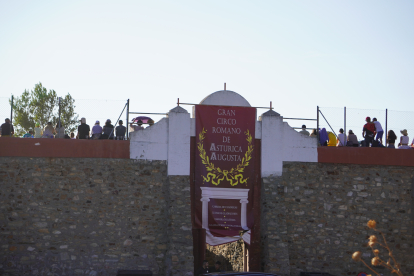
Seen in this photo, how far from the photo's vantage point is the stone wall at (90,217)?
518 inches

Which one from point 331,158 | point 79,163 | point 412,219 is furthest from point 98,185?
point 412,219

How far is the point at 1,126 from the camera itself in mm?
14641

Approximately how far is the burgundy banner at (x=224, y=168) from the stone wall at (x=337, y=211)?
29.6 inches

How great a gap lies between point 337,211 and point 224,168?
3958mm

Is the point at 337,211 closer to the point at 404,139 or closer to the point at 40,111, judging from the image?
the point at 404,139

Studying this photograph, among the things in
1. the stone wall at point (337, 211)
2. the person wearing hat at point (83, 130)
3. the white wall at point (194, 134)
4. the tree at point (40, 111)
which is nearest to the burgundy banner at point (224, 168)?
the white wall at point (194, 134)

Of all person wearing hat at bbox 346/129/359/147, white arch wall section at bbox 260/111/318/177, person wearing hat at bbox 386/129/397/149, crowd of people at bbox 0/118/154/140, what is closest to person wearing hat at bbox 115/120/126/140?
crowd of people at bbox 0/118/154/140

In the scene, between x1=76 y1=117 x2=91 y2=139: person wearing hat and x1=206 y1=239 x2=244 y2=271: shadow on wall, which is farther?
x1=206 y1=239 x2=244 y2=271: shadow on wall

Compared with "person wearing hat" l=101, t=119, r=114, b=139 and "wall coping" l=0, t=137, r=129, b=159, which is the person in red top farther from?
"person wearing hat" l=101, t=119, r=114, b=139

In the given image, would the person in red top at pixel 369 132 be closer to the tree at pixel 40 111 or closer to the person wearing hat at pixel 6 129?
the person wearing hat at pixel 6 129

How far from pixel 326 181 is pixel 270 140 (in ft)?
7.46

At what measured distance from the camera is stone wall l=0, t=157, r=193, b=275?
13.2 meters

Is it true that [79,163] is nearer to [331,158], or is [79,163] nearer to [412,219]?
[331,158]

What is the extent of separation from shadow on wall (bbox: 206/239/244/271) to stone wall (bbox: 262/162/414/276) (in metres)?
3.42
